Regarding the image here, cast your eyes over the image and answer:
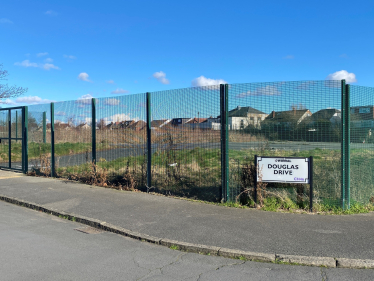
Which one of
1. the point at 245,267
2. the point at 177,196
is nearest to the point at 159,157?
the point at 177,196

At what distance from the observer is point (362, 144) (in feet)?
24.3

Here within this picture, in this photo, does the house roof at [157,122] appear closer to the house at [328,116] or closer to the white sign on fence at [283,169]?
the white sign on fence at [283,169]

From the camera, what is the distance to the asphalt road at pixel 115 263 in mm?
4172

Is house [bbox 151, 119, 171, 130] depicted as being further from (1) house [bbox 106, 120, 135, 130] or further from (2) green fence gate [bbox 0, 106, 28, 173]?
(2) green fence gate [bbox 0, 106, 28, 173]

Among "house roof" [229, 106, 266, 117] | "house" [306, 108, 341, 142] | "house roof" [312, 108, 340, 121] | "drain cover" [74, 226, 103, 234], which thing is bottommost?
"drain cover" [74, 226, 103, 234]

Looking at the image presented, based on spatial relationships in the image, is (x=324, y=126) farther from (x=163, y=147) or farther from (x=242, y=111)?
(x=163, y=147)

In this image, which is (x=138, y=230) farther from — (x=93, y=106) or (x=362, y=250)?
(x=93, y=106)

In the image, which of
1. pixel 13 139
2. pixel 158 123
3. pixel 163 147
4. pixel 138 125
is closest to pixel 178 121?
pixel 158 123

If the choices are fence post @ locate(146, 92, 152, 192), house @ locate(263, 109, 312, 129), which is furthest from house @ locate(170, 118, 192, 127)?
house @ locate(263, 109, 312, 129)

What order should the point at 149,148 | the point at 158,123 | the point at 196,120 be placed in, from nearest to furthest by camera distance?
the point at 196,120 < the point at 158,123 < the point at 149,148

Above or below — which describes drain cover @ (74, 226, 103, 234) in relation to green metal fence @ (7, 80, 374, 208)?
below

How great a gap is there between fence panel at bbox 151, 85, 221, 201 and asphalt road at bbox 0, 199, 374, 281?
3.07 m

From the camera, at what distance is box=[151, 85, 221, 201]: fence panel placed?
26.2 ft

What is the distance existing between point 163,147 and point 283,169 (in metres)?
3.35
